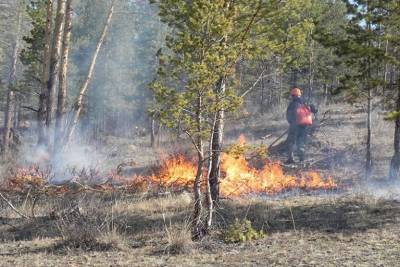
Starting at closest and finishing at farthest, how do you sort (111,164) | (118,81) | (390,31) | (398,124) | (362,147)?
(398,124) < (390,31) < (362,147) < (111,164) < (118,81)

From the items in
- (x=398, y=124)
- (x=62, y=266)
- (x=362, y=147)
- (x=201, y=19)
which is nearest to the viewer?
(x=62, y=266)

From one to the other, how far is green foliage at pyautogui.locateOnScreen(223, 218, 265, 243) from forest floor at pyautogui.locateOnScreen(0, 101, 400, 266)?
11 cm

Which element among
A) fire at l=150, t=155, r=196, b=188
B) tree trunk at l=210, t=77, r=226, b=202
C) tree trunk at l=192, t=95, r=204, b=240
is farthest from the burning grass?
tree trunk at l=192, t=95, r=204, b=240

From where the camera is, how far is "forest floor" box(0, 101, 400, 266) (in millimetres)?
6293

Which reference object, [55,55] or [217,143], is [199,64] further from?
[55,55]

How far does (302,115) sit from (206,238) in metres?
9.92

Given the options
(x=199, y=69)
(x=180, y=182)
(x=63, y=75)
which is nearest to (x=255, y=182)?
(x=180, y=182)

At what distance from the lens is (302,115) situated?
53.4 feet

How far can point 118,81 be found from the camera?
1747 inches

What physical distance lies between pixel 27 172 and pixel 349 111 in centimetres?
2076

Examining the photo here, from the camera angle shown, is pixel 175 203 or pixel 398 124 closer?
pixel 175 203

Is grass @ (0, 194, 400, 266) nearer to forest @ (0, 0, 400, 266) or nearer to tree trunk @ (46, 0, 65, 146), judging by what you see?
forest @ (0, 0, 400, 266)

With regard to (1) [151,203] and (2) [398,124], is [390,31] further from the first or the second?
(1) [151,203]

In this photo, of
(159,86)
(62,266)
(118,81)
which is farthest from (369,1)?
(118,81)
